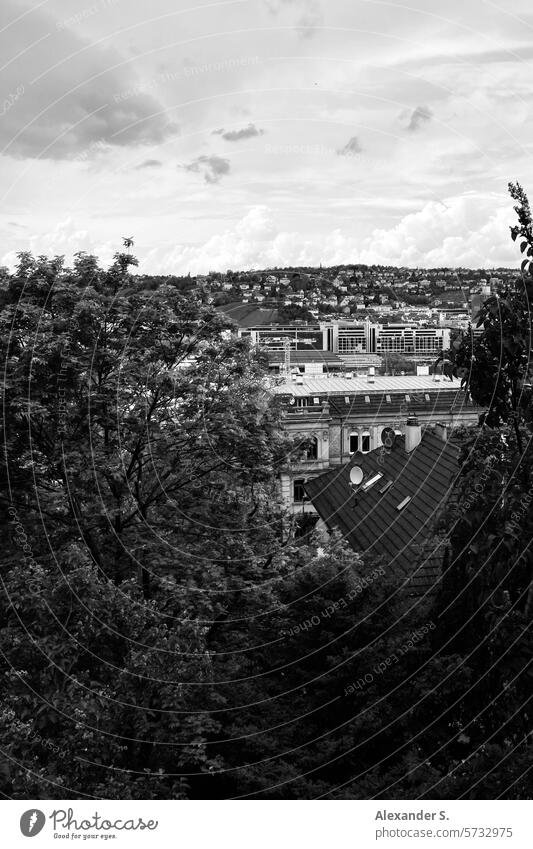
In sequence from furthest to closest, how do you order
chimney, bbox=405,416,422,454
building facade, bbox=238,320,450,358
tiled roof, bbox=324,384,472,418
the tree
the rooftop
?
building facade, bbox=238,320,450,358 → the rooftop → tiled roof, bbox=324,384,472,418 → chimney, bbox=405,416,422,454 → the tree

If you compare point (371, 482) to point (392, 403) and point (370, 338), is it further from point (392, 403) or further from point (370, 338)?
point (370, 338)

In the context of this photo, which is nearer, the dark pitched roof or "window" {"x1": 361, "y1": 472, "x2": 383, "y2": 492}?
the dark pitched roof

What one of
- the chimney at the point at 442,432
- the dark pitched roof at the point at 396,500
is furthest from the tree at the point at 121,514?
the chimney at the point at 442,432

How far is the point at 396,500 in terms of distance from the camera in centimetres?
1852

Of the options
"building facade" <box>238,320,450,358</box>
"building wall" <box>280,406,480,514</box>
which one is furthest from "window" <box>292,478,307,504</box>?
"building facade" <box>238,320,450,358</box>

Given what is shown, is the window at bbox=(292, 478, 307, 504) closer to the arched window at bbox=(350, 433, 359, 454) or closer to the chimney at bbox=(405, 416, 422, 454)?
the arched window at bbox=(350, 433, 359, 454)

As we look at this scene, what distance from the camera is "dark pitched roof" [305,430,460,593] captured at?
1586 centimetres

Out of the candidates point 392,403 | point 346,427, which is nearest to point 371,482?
point 346,427

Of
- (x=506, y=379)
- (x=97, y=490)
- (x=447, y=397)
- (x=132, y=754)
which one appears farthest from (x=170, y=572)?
(x=447, y=397)

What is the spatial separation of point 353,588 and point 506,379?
5.03 meters

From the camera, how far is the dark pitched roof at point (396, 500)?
15.9 metres

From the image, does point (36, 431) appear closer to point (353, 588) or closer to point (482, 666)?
point (353, 588)

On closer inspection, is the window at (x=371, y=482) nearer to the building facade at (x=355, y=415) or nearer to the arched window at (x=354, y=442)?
the building facade at (x=355, y=415)

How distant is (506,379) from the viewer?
229 inches
